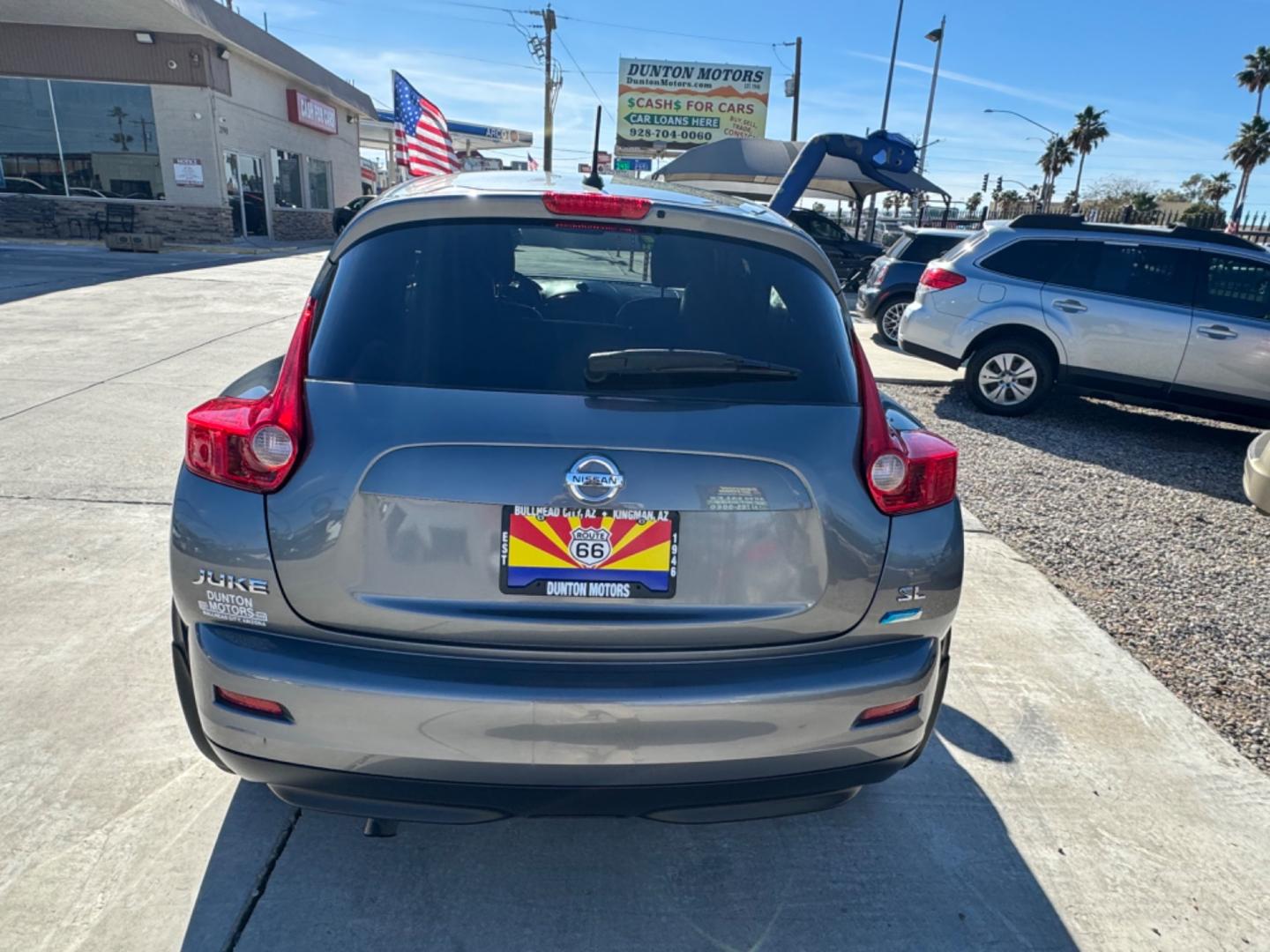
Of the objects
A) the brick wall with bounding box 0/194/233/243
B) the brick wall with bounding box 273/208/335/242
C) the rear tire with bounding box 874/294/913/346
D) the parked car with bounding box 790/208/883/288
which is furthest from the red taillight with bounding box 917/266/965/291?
the brick wall with bounding box 273/208/335/242

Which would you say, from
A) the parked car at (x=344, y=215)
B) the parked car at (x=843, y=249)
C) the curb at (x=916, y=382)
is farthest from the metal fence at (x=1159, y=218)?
the parked car at (x=344, y=215)

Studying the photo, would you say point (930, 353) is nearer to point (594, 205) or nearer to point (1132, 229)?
point (1132, 229)

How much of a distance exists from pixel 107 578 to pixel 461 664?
283 cm

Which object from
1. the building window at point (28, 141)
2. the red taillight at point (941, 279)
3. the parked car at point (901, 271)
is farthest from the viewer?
the building window at point (28, 141)

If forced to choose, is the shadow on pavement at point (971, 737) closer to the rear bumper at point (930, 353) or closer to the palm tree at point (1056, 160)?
the rear bumper at point (930, 353)

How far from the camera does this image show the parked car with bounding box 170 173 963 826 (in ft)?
5.95

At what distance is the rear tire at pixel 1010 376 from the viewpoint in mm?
8109

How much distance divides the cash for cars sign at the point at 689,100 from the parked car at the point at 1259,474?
3619 cm

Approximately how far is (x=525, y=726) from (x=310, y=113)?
105 ft

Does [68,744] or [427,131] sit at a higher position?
[427,131]

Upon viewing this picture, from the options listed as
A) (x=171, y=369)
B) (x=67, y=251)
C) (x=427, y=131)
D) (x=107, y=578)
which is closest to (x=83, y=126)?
(x=67, y=251)

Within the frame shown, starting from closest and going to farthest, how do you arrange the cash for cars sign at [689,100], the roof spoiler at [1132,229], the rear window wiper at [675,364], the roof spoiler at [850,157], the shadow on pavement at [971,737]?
1. the rear window wiper at [675,364]
2. the shadow on pavement at [971,737]
3. the roof spoiler at [850,157]
4. the roof spoiler at [1132,229]
5. the cash for cars sign at [689,100]

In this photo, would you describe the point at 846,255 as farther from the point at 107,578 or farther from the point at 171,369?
the point at 107,578

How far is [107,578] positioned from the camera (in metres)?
3.82
